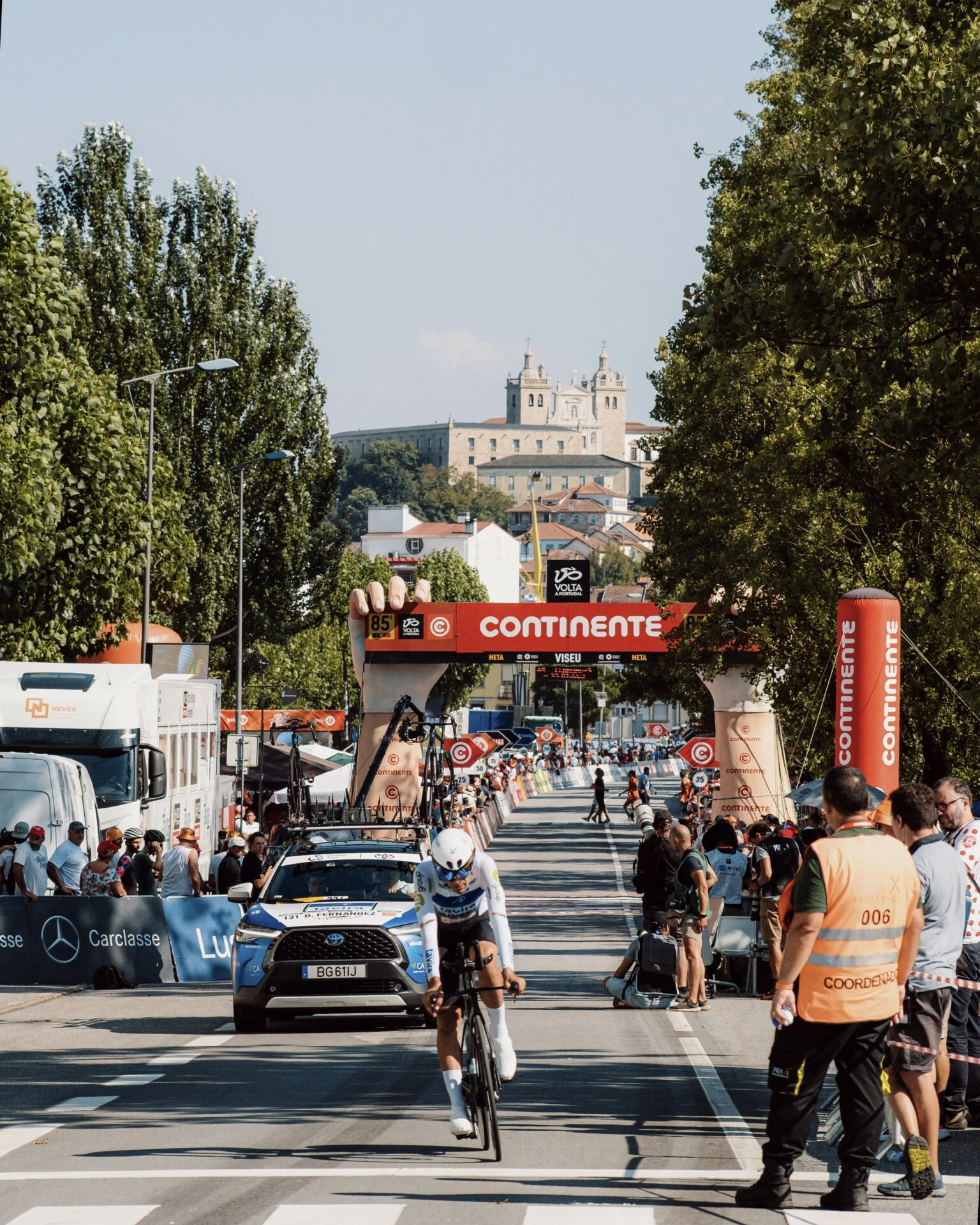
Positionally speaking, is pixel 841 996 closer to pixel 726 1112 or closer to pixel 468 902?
pixel 468 902

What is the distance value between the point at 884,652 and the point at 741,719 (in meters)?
21.8

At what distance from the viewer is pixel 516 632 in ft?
152

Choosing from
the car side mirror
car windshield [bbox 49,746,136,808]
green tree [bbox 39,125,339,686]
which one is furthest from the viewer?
green tree [bbox 39,125,339,686]

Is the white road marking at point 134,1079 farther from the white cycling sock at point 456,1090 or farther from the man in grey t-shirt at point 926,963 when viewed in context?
the man in grey t-shirt at point 926,963

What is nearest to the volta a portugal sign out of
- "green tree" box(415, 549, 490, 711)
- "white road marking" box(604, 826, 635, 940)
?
"white road marking" box(604, 826, 635, 940)

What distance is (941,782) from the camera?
34.5ft

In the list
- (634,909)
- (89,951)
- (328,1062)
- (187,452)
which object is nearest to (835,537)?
(634,909)

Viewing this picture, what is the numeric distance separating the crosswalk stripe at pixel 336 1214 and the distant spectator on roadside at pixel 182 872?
14.3 meters

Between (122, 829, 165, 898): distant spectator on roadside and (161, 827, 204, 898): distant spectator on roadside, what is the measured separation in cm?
17

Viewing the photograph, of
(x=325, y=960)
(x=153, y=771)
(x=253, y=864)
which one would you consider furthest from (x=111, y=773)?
(x=325, y=960)

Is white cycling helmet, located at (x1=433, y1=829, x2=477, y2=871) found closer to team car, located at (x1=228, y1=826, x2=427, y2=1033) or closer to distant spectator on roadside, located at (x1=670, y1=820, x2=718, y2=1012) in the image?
team car, located at (x1=228, y1=826, x2=427, y2=1033)

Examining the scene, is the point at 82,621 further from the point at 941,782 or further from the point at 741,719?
the point at 941,782

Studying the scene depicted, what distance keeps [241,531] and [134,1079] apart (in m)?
36.3

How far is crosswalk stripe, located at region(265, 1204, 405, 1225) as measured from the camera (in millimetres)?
7961
